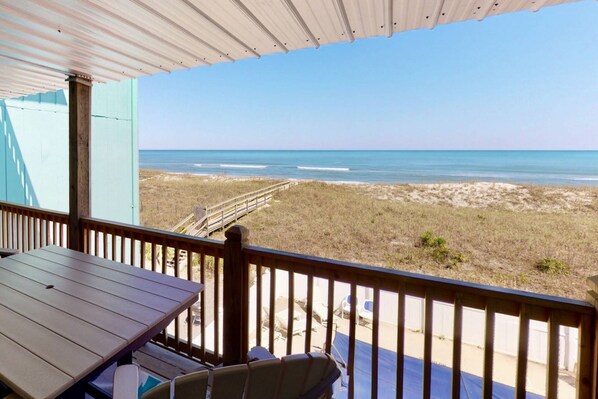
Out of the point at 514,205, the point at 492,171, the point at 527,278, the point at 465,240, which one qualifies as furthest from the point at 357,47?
the point at 527,278

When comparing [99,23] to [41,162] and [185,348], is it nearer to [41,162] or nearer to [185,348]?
[185,348]

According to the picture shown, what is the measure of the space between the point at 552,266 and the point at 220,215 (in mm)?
13429

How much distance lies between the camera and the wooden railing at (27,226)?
10.7ft

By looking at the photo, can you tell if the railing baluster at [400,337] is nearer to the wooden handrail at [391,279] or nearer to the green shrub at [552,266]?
the wooden handrail at [391,279]

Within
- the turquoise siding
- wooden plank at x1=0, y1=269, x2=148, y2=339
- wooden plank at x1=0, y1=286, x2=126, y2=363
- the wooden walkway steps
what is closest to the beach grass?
the wooden walkway steps

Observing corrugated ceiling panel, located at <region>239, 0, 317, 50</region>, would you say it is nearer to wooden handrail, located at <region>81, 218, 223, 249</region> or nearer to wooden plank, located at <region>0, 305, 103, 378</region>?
wooden handrail, located at <region>81, 218, 223, 249</region>

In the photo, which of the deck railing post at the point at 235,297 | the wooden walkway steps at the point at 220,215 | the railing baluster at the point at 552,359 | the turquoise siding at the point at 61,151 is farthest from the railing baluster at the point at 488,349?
the wooden walkway steps at the point at 220,215

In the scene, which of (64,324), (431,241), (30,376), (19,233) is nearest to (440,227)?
(431,241)

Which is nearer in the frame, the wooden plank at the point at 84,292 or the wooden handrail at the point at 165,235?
the wooden plank at the point at 84,292

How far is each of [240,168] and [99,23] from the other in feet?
114

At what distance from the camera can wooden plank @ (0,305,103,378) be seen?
1.06 m

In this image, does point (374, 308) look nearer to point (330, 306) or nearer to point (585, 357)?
point (330, 306)

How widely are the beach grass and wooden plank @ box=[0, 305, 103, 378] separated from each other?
11.0m

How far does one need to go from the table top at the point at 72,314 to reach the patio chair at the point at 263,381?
1.59 ft
